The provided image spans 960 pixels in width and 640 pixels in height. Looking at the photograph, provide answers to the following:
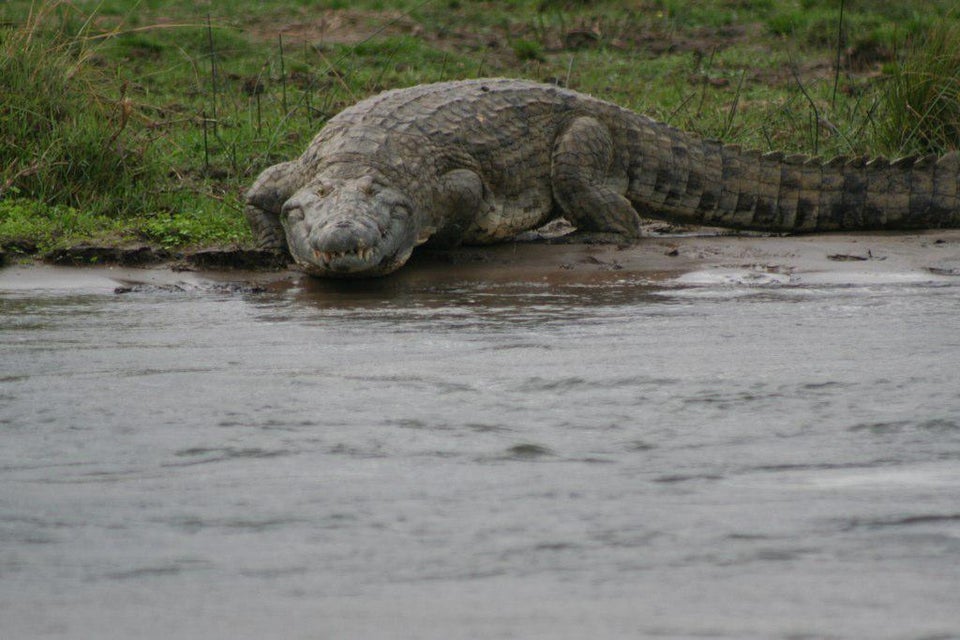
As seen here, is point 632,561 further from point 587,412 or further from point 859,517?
point 587,412

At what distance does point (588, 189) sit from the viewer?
7.77 meters

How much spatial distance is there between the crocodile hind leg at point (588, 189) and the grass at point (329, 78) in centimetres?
180

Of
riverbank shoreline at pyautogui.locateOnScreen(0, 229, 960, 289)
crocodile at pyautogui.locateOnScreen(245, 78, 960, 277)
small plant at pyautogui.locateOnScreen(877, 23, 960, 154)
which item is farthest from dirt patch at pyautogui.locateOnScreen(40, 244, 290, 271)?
small plant at pyautogui.locateOnScreen(877, 23, 960, 154)

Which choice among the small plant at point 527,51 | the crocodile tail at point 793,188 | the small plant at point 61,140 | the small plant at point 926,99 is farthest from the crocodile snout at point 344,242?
the small plant at point 527,51

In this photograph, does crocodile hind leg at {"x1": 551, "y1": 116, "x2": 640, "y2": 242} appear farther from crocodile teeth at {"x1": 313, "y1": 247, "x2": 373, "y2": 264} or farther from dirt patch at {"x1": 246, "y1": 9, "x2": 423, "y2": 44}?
dirt patch at {"x1": 246, "y1": 9, "x2": 423, "y2": 44}

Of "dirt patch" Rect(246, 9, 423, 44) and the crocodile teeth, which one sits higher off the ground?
"dirt patch" Rect(246, 9, 423, 44)

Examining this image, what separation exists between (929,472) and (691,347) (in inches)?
58.6

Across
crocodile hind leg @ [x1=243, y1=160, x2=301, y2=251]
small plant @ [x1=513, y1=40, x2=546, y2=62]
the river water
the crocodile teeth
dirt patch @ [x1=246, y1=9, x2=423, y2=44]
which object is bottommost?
the river water

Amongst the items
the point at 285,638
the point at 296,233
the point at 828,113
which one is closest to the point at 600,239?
the point at 296,233

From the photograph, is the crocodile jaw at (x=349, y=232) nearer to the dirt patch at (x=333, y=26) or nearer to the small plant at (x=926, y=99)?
the small plant at (x=926, y=99)

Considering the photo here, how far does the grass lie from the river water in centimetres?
218

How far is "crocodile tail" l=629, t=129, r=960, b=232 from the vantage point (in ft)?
26.8

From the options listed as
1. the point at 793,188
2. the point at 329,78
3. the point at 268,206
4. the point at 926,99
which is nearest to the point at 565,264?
the point at 268,206

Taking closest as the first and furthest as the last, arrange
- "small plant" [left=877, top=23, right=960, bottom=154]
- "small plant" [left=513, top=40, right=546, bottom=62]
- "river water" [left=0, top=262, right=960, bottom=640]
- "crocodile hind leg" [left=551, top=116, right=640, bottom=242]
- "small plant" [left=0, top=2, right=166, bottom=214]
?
"river water" [left=0, top=262, right=960, bottom=640], "crocodile hind leg" [left=551, top=116, right=640, bottom=242], "small plant" [left=0, top=2, right=166, bottom=214], "small plant" [left=877, top=23, right=960, bottom=154], "small plant" [left=513, top=40, right=546, bottom=62]
